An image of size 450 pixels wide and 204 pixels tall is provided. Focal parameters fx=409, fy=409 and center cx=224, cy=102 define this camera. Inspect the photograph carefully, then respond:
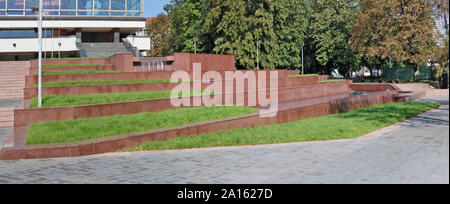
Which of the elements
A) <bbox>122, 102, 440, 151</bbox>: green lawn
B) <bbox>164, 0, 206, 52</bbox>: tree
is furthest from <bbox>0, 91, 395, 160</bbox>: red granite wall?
<bbox>164, 0, 206, 52</bbox>: tree

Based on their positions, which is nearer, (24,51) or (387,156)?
(387,156)

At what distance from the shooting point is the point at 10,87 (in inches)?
740

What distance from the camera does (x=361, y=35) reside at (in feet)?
146

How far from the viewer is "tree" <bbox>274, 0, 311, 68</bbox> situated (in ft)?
163

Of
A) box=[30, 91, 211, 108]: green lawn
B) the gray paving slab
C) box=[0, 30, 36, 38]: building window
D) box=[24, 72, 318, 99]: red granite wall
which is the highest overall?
box=[0, 30, 36, 38]: building window

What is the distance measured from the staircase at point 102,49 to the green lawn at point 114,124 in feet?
73.5

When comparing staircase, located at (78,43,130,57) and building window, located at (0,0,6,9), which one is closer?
staircase, located at (78,43,130,57)

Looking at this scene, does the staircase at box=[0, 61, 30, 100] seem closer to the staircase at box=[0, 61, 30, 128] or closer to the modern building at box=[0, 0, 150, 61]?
the staircase at box=[0, 61, 30, 128]

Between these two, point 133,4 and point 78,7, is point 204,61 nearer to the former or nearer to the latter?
point 133,4

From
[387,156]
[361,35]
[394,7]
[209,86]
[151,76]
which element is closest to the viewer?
[387,156]

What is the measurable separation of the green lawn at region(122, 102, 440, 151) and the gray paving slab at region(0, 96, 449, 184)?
79 cm

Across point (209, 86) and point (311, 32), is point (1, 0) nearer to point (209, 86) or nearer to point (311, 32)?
point (209, 86)
